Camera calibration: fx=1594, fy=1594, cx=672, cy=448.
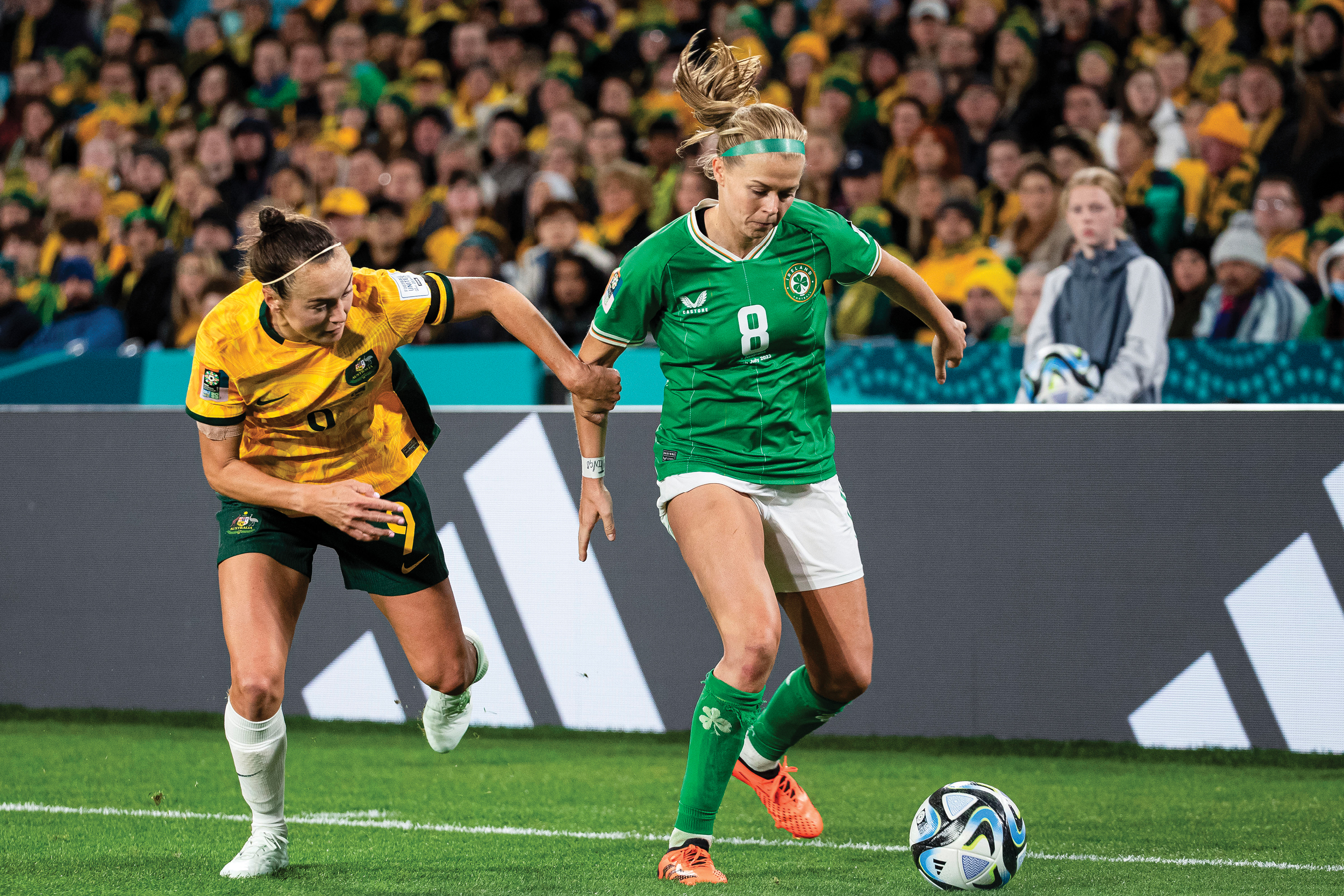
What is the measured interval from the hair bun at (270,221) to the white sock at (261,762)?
4.42 feet

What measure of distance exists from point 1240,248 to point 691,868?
4980 mm

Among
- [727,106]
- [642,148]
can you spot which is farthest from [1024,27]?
[727,106]

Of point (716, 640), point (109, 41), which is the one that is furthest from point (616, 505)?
point (109, 41)

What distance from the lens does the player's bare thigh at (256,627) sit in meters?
4.46

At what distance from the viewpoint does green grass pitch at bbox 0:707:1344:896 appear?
14.8 ft

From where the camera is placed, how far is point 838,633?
15.5ft

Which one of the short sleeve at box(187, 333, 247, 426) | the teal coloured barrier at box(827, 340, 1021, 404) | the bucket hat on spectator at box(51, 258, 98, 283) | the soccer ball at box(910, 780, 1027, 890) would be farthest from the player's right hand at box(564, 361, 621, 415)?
the bucket hat on spectator at box(51, 258, 98, 283)

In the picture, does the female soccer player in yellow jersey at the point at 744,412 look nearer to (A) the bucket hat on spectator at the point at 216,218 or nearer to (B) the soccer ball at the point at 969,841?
(B) the soccer ball at the point at 969,841

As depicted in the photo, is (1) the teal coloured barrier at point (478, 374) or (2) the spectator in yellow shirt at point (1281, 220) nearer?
(1) the teal coloured barrier at point (478, 374)

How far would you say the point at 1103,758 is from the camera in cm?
661

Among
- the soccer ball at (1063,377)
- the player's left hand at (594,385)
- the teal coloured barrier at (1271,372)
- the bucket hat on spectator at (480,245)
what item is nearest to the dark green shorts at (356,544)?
the player's left hand at (594,385)

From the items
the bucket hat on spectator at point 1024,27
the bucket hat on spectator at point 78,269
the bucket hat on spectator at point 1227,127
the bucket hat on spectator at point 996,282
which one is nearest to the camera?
the bucket hat on spectator at point 996,282

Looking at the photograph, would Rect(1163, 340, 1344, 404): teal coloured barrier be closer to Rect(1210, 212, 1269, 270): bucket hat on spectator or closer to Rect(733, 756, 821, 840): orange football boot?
Rect(1210, 212, 1269, 270): bucket hat on spectator

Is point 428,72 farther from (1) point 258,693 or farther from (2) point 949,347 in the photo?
(1) point 258,693
